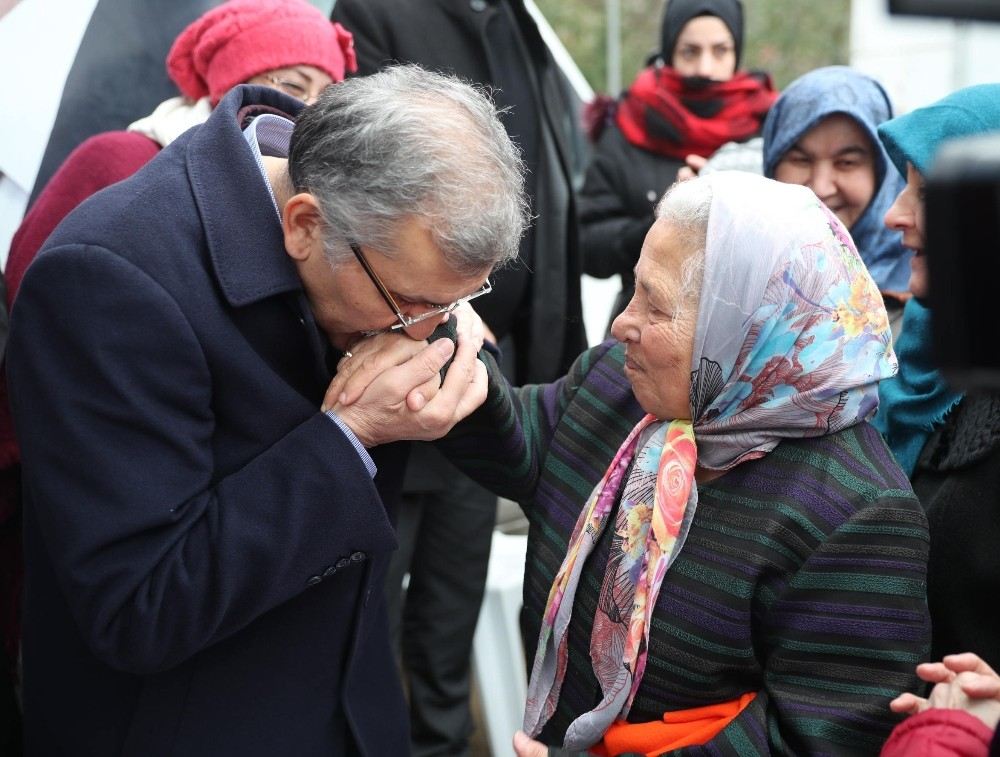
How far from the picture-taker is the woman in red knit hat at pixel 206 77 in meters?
2.63

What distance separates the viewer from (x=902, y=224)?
2330 mm

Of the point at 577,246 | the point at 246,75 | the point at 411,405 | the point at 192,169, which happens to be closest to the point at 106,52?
the point at 246,75

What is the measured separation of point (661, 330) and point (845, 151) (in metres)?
1.39

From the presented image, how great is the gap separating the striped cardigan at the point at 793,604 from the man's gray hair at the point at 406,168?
1.51 ft

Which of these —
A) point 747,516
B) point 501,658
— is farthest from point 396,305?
point 501,658

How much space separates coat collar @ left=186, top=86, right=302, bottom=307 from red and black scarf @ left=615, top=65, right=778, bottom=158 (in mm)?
2263

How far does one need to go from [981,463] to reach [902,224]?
0.56m

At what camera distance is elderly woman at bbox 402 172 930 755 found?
171 cm

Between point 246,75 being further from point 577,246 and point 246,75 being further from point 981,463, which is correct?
point 981,463

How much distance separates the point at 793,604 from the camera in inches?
68.2

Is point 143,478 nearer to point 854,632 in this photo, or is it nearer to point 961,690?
point 854,632

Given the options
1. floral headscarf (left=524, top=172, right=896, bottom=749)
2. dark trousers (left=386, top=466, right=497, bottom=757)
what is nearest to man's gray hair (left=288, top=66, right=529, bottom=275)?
floral headscarf (left=524, top=172, right=896, bottom=749)

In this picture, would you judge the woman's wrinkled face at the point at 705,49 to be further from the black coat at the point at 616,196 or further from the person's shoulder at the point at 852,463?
the person's shoulder at the point at 852,463

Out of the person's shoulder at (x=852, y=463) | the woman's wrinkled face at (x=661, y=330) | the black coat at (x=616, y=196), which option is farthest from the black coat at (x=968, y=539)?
the black coat at (x=616, y=196)
